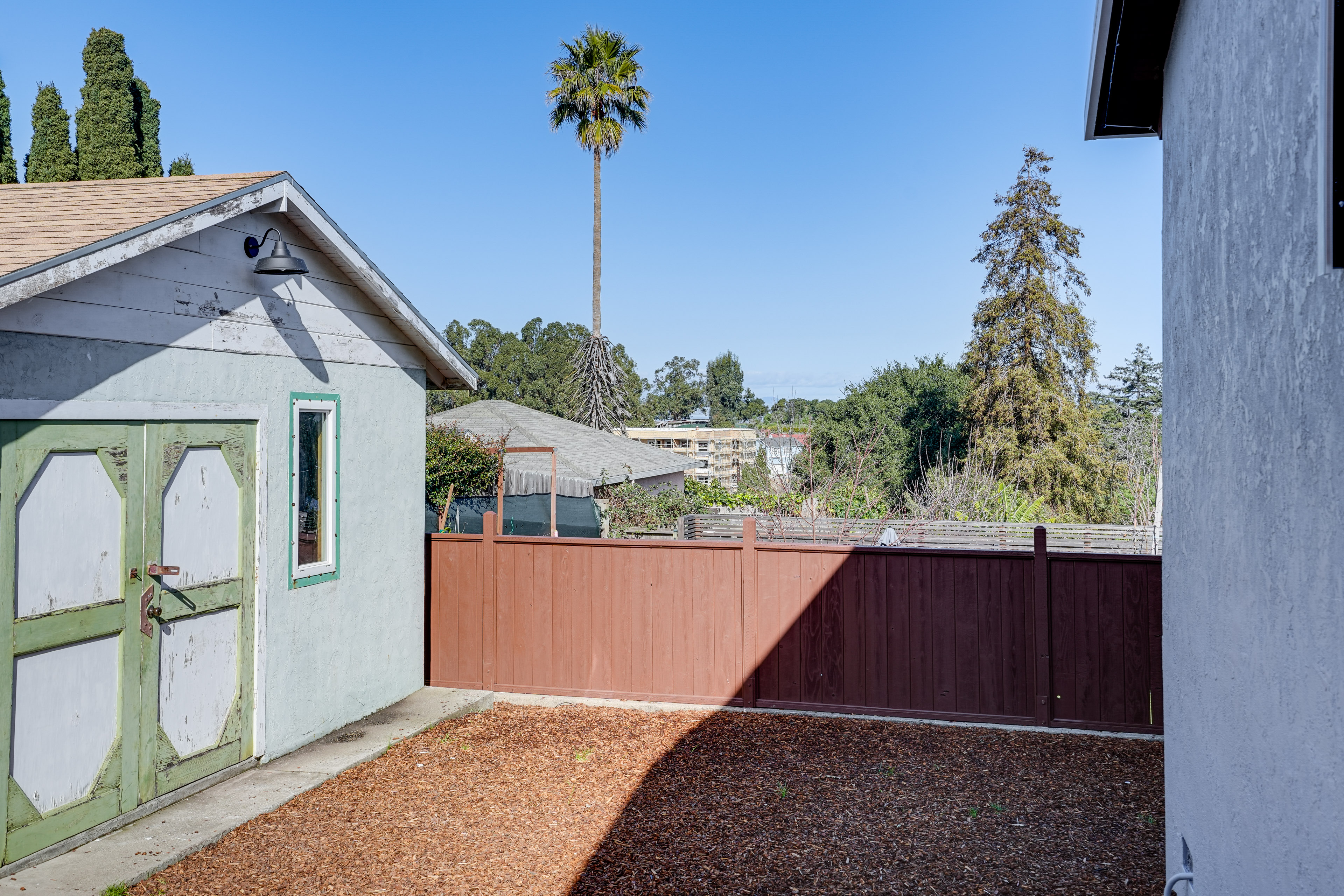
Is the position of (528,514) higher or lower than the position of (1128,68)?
lower

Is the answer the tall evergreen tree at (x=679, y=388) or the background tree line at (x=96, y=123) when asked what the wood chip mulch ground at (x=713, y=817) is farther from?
the tall evergreen tree at (x=679, y=388)

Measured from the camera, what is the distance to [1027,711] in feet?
24.2

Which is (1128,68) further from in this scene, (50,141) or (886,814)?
(50,141)

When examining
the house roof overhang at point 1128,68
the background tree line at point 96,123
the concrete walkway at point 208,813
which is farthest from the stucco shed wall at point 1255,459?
the background tree line at point 96,123

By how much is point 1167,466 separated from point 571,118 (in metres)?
25.7

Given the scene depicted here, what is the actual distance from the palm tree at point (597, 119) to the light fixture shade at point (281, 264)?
70.8 ft

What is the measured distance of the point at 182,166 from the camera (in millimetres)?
20656

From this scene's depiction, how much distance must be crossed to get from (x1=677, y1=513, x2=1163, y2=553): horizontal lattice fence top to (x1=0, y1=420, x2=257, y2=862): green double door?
10.1 meters

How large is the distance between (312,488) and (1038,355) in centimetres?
2677

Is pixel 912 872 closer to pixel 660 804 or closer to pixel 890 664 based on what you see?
pixel 660 804

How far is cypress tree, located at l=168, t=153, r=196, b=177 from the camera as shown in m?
20.5

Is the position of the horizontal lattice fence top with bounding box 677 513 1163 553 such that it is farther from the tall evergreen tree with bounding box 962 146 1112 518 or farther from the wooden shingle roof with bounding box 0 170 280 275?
the tall evergreen tree with bounding box 962 146 1112 518

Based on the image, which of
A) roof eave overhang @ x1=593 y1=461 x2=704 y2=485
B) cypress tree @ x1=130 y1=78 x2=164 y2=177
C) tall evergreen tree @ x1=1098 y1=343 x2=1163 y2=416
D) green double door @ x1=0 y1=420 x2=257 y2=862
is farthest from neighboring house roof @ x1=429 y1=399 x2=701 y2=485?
tall evergreen tree @ x1=1098 y1=343 x2=1163 y2=416

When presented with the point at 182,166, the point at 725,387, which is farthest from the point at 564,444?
the point at 725,387
